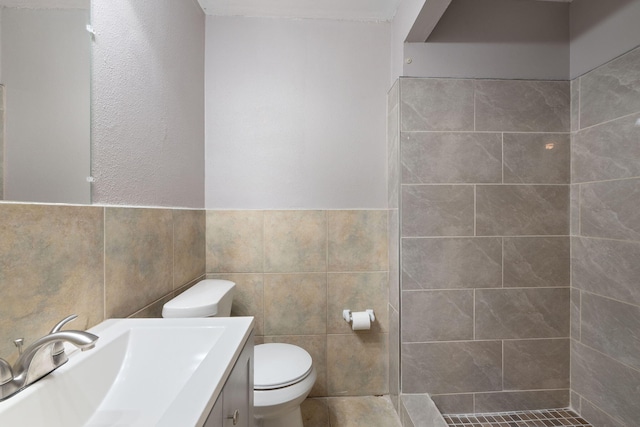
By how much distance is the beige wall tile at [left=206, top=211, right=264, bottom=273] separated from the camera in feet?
5.81

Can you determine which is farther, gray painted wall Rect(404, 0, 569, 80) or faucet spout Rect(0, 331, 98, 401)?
gray painted wall Rect(404, 0, 569, 80)

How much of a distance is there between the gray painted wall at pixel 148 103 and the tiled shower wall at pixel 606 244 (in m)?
2.04

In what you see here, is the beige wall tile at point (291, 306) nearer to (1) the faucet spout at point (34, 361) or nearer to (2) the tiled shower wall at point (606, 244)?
(1) the faucet spout at point (34, 361)

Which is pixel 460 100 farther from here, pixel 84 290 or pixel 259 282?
pixel 84 290

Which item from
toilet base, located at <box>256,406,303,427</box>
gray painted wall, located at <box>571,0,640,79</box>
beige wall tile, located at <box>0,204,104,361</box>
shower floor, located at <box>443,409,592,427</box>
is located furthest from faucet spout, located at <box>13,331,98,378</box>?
gray painted wall, located at <box>571,0,640,79</box>

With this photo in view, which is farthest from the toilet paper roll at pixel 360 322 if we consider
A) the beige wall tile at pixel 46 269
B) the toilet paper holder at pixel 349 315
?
the beige wall tile at pixel 46 269

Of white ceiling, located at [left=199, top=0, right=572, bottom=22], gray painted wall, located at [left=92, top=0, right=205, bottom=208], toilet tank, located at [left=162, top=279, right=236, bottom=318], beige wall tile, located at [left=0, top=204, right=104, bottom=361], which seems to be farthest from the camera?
white ceiling, located at [left=199, top=0, right=572, bottom=22]

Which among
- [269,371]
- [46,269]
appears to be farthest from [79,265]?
[269,371]

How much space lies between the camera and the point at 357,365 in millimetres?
1797

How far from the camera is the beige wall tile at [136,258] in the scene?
974 mm

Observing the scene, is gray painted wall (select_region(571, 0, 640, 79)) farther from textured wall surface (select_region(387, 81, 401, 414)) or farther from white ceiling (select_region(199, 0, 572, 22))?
textured wall surface (select_region(387, 81, 401, 414))

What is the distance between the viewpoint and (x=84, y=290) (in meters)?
0.86

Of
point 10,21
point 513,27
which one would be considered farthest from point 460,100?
point 10,21

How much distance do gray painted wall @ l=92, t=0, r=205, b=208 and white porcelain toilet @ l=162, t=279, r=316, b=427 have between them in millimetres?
428
